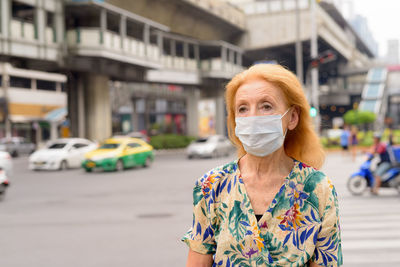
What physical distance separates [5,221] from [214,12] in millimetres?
32924

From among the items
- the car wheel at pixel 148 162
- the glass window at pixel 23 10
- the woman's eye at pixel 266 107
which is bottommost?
the car wheel at pixel 148 162

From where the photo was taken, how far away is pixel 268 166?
2035mm

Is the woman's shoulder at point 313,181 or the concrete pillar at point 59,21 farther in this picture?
the concrete pillar at point 59,21

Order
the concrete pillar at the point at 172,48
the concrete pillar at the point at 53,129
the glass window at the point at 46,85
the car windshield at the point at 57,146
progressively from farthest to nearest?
the glass window at the point at 46,85
the concrete pillar at the point at 53,129
the concrete pillar at the point at 172,48
the car windshield at the point at 57,146

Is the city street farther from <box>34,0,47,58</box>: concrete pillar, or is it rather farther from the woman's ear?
<box>34,0,47,58</box>: concrete pillar

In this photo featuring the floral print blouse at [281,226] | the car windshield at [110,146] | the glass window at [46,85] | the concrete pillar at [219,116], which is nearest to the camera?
the floral print blouse at [281,226]

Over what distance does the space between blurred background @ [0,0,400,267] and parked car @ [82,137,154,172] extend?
0.16ft

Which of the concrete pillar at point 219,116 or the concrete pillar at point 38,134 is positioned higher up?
the concrete pillar at point 219,116

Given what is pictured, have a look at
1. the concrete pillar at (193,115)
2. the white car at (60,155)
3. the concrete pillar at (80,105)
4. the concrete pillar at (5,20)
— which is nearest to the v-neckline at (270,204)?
the white car at (60,155)

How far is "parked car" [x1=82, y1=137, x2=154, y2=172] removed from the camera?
61.1 ft

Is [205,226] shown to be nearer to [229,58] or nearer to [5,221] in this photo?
[5,221]

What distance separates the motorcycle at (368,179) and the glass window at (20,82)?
1576 inches

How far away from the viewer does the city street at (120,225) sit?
5645mm

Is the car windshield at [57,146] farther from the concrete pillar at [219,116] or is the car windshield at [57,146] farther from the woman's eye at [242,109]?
the concrete pillar at [219,116]
